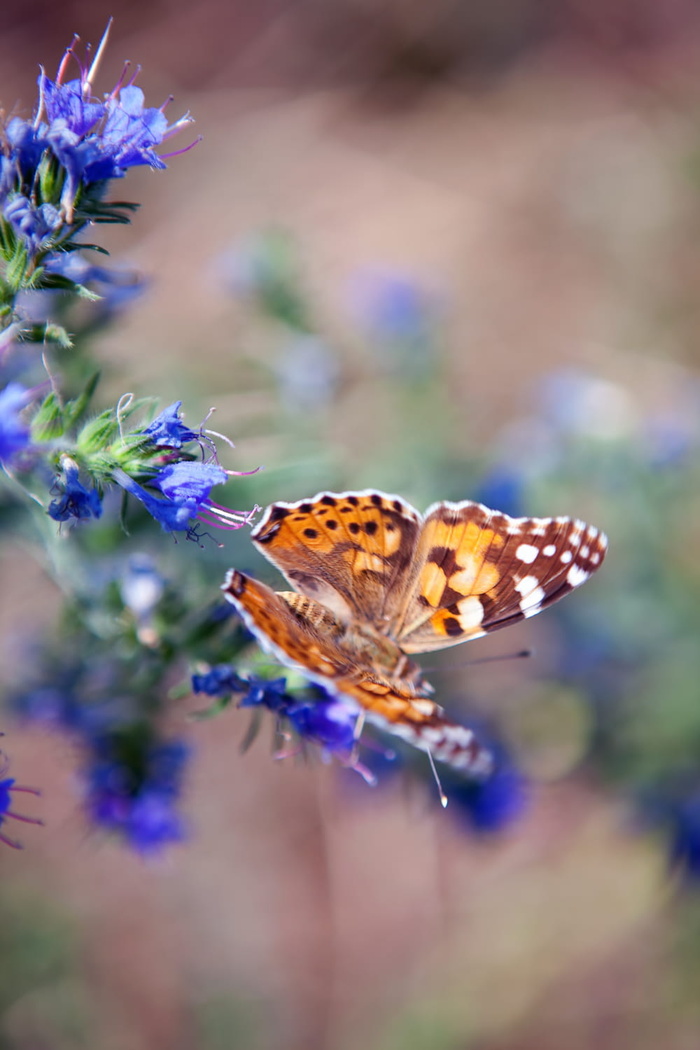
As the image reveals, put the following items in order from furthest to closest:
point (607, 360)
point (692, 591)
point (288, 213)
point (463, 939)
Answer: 1. point (288, 213)
2. point (607, 360)
3. point (463, 939)
4. point (692, 591)

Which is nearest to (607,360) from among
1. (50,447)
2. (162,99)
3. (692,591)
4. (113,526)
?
(692,591)

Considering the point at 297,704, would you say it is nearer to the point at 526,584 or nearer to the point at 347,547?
the point at 347,547

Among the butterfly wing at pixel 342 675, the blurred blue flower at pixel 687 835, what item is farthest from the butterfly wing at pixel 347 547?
the blurred blue flower at pixel 687 835

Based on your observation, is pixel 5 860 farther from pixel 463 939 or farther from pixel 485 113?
pixel 485 113

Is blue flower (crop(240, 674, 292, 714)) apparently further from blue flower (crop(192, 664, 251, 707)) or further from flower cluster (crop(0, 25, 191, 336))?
flower cluster (crop(0, 25, 191, 336))

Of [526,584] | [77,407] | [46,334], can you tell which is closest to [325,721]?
[526,584]

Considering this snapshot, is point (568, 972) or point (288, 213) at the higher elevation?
point (288, 213)
